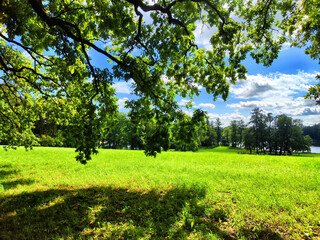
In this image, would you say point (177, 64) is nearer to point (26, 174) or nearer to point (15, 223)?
point (15, 223)

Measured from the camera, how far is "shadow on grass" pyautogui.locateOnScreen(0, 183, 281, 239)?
4402mm

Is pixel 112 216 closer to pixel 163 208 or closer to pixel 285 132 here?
pixel 163 208

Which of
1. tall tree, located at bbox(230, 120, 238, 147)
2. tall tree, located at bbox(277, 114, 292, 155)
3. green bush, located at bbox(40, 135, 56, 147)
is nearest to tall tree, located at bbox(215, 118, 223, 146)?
tall tree, located at bbox(230, 120, 238, 147)

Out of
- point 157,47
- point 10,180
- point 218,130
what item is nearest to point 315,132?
point 218,130

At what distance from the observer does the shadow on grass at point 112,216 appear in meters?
4.40

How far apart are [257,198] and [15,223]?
345 inches

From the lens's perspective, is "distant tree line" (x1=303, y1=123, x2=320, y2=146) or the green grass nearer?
the green grass

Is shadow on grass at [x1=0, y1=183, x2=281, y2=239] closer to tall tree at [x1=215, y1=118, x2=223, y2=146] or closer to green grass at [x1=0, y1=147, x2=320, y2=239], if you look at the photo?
green grass at [x1=0, y1=147, x2=320, y2=239]

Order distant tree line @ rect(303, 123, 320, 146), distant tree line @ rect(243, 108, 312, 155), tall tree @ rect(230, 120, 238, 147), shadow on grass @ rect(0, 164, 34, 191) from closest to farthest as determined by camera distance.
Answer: shadow on grass @ rect(0, 164, 34, 191) < distant tree line @ rect(243, 108, 312, 155) < tall tree @ rect(230, 120, 238, 147) < distant tree line @ rect(303, 123, 320, 146)

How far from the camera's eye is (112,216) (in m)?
5.37

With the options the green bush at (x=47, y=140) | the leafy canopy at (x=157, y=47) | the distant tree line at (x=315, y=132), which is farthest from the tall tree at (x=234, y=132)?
the distant tree line at (x=315, y=132)

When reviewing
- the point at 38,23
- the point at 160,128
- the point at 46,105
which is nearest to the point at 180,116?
the point at 160,128

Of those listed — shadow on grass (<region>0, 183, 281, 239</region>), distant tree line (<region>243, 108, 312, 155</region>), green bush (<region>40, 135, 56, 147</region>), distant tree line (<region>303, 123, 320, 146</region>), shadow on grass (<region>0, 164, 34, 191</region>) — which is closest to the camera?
shadow on grass (<region>0, 183, 281, 239</region>)

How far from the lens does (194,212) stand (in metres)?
5.47
